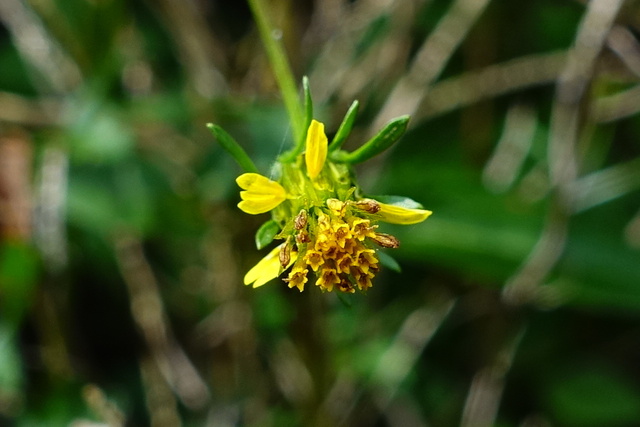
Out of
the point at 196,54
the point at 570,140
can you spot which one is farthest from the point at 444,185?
the point at 196,54

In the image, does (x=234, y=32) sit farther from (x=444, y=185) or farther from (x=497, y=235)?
(x=497, y=235)

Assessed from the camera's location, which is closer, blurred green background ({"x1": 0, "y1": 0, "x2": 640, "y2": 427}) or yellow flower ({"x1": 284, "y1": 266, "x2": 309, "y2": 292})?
yellow flower ({"x1": 284, "y1": 266, "x2": 309, "y2": 292})

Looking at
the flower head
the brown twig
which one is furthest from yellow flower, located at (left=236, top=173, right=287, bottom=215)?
the brown twig

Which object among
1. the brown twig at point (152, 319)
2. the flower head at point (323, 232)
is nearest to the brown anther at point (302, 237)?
the flower head at point (323, 232)

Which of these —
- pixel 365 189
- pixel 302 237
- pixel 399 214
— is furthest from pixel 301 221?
pixel 365 189

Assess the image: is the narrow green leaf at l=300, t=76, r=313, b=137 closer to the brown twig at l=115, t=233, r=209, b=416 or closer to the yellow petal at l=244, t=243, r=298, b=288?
the yellow petal at l=244, t=243, r=298, b=288

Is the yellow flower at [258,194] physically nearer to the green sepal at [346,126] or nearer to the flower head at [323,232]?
the flower head at [323,232]
